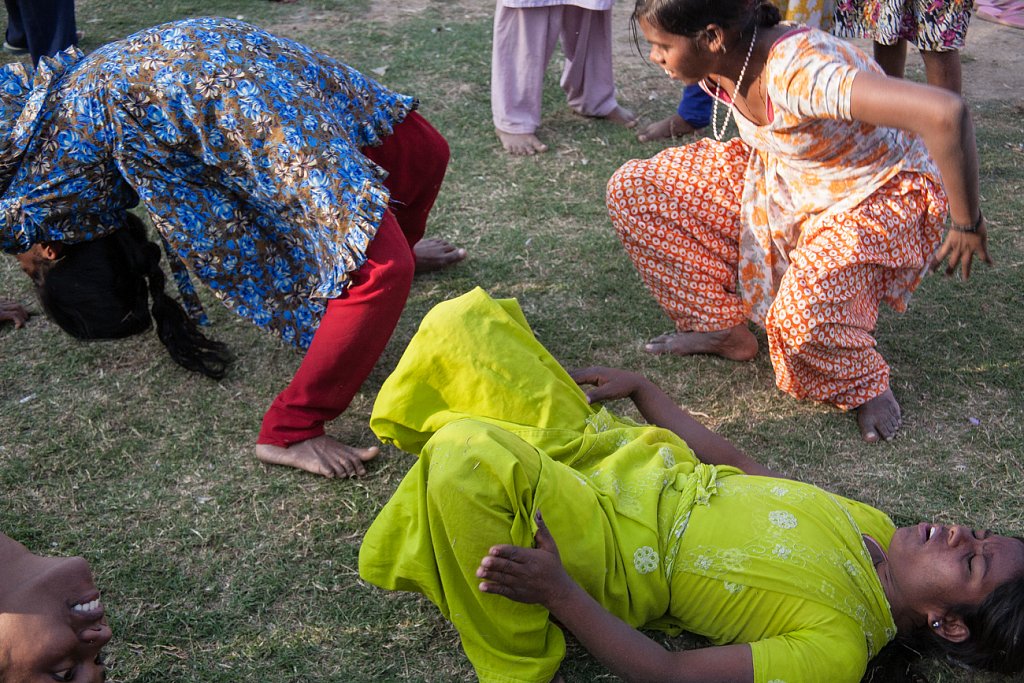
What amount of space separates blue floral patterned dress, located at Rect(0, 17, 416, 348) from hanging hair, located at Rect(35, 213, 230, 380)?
0.10 m

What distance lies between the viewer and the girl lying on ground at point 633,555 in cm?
206

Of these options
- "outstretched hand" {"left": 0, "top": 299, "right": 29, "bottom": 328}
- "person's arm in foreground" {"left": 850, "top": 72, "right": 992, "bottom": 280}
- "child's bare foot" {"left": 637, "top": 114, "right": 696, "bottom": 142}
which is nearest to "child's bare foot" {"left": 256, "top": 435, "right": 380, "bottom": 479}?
"outstretched hand" {"left": 0, "top": 299, "right": 29, "bottom": 328}

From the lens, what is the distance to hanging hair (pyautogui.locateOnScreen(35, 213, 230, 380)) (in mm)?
3045

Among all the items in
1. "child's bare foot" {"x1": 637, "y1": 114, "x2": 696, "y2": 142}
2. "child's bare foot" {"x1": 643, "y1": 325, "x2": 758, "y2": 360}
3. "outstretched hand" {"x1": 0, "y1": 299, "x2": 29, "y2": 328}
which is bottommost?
"outstretched hand" {"x1": 0, "y1": 299, "x2": 29, "y2": 328}

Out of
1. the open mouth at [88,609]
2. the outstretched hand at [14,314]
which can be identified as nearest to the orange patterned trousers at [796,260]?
the open mouth at [88,609]

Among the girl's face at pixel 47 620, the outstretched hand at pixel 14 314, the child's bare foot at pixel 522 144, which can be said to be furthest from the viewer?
the child's bare foot at pixel 522 144

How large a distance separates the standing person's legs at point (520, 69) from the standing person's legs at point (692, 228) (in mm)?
1649

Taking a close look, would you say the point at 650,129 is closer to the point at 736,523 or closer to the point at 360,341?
the point at 360,341

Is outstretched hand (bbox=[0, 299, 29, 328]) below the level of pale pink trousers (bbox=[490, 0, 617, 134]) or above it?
below

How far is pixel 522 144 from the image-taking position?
488 centimetres

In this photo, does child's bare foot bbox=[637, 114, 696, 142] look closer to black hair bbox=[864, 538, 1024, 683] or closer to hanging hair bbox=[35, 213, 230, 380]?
hanging hair bbox=[35, 213, 230, 380]

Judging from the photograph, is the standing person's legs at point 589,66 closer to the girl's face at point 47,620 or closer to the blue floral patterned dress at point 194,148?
the blue floral patterned dress at point 194,148

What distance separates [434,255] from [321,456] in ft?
4.16

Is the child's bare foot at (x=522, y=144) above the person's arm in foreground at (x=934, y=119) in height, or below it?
below
